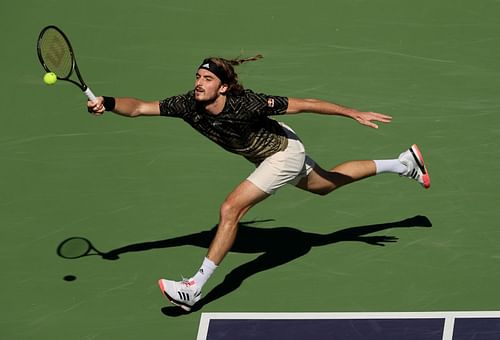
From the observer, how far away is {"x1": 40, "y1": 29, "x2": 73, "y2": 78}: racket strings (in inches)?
403

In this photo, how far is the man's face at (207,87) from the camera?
10047 mm

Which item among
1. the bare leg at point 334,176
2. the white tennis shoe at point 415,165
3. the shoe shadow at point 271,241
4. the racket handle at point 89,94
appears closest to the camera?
the racket handle at point 89,94

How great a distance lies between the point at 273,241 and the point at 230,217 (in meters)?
1.33

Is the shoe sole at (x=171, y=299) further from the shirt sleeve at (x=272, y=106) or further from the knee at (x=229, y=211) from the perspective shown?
the shirt sleeve at (x=272, y=106)

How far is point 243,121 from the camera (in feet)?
33.3

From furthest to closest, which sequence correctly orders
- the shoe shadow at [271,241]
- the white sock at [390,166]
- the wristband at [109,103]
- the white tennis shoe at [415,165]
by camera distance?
the white tennis shoe at [415,165], the white sock at [390,166], the shoe shadow at [271,241], the wristband at [109,103]

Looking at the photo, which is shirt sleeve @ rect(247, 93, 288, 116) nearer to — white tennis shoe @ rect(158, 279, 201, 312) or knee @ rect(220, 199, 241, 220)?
knee @ rect(220, 199, 241, 220)

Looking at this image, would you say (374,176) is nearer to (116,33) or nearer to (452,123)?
(452,123)

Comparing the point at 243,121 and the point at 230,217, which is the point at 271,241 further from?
the point at 243,121

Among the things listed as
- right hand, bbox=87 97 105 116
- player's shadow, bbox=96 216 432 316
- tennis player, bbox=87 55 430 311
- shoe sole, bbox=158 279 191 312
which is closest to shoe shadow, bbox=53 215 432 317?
player's shadow, bbox=96 216 432 316

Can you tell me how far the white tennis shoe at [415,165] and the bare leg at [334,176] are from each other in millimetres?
430

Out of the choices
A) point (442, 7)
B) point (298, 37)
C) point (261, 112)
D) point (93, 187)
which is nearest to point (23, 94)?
point (93, 187)

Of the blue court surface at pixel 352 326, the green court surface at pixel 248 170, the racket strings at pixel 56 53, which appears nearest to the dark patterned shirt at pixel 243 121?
the racket strings at pixel 56 53

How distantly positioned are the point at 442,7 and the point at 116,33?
4281 millimetres
